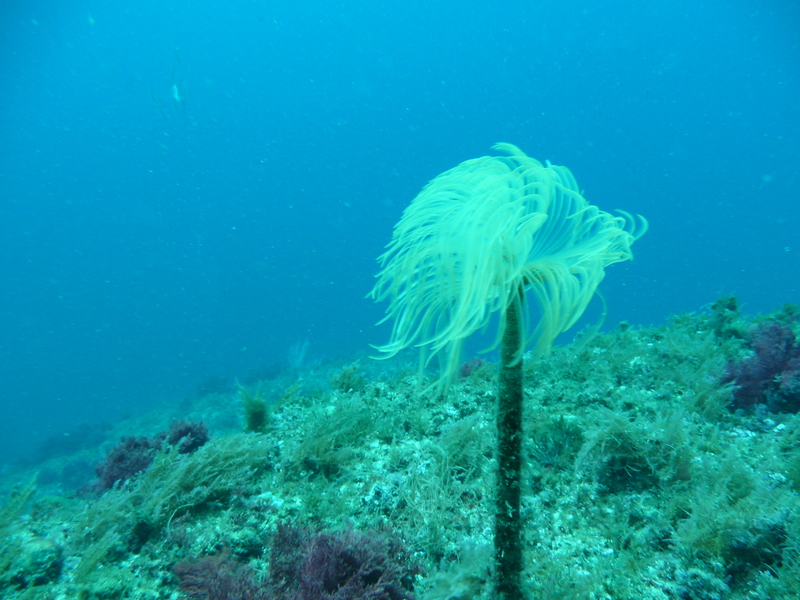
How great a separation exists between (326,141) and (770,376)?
169m

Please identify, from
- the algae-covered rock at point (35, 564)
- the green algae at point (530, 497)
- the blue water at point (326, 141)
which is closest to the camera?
the green algae at point (530, 497)

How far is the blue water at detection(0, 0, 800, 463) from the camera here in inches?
4862

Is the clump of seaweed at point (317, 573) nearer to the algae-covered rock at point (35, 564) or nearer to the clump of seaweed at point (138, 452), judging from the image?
the algae-covered rock at point (35, 564)

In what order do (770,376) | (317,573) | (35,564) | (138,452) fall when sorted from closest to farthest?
1. (317,573)
2. (35,564)
3. (770,376)
4. (138,452)

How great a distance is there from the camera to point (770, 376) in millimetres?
4258

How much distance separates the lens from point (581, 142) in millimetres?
131625

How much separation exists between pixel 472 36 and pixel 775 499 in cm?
16386

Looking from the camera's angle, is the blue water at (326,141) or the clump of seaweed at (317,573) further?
the blue water at (326,141)

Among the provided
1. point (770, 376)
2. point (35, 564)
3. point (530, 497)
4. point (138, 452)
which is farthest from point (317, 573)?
point (770, 376)

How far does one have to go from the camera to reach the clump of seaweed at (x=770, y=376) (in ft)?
13.3

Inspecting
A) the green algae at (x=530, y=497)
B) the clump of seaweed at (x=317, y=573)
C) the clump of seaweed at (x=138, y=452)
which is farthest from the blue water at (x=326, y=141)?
the clump of seaweed at (x=317, y=573)

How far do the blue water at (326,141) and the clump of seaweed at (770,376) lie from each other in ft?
335

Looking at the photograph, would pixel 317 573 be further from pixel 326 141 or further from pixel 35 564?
pixel 326 141

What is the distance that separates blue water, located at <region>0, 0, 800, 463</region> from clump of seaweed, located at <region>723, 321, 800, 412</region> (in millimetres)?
101959
